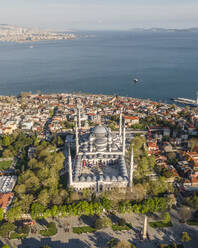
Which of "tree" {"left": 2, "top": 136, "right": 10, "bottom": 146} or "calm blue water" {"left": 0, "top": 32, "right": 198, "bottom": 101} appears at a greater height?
"calm blue water" {"left": 0, "top": 32, "right": 198, "bottom": 101}

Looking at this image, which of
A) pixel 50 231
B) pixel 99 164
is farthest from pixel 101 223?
pixel 99 164

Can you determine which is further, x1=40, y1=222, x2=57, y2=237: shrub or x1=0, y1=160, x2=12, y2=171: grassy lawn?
x1=0, y1=160, x2=12, y2=171: grassy lawn

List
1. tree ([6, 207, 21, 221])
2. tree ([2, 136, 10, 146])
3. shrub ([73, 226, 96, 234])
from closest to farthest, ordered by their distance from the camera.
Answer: shrub ([73, 226, 96, 234]) → tree ([6, 207, 21, 221]) → tree ([2, 136, 10, 146])

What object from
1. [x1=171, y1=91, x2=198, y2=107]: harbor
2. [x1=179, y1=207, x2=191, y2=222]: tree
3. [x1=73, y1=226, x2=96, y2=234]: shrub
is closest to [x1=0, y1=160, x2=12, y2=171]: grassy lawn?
[x1=73, y1=226, x2=96, y2=234]: shrub

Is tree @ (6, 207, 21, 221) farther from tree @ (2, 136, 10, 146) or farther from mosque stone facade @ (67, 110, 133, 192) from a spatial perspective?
tree @ (2, 136, 10, 146)

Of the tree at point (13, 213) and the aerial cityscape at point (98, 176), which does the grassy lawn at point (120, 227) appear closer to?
the aerial cityscape at point (98, 176)

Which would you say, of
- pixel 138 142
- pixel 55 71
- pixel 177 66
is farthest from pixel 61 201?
pixel 177 66

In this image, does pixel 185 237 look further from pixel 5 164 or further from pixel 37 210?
pixel 5 164
